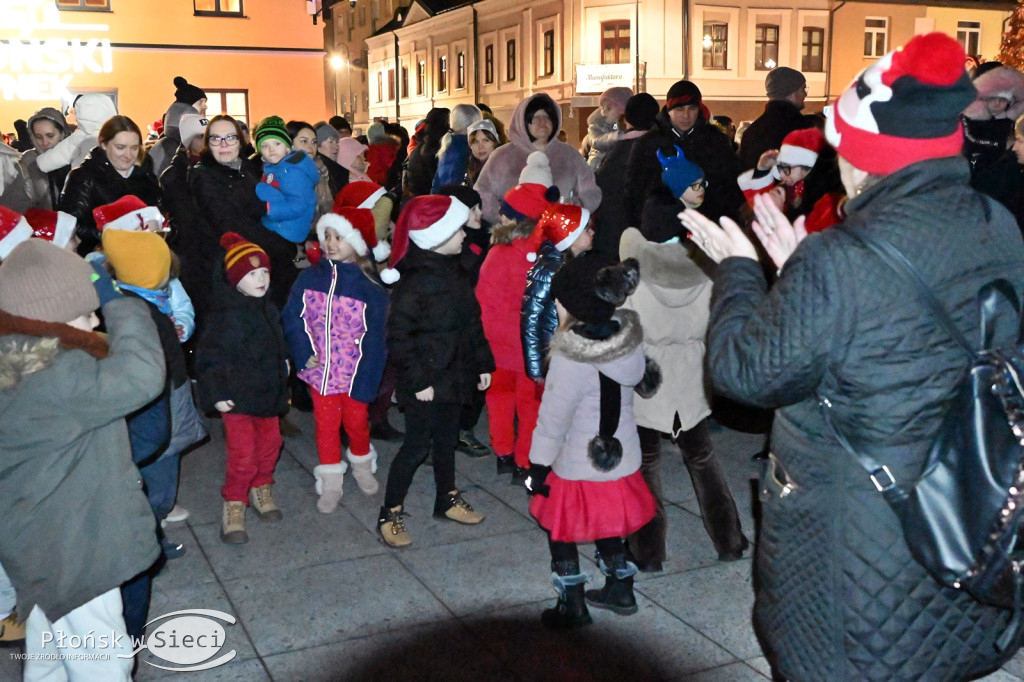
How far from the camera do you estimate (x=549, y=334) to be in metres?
5.33

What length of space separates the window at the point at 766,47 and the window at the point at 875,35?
14.9 feet

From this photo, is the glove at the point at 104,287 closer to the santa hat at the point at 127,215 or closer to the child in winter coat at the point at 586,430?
the santa hat at the point at 127,215

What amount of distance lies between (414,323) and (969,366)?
3.46m

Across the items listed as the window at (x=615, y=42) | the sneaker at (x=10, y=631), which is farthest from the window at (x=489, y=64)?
the sneaker at (x=10, y=631)

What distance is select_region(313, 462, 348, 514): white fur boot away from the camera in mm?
5781

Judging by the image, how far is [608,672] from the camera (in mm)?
3943

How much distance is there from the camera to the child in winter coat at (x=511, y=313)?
604 cm

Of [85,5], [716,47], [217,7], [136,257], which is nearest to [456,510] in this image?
[136,257]

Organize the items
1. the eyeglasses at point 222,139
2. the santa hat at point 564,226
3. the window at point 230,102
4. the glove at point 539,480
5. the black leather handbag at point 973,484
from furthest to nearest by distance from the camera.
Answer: the window at point 230,102
the eyeglasses at point 222,139
the santa hat at point 564,226
the glove at point 539,480
the black leather handbag at point 973,484

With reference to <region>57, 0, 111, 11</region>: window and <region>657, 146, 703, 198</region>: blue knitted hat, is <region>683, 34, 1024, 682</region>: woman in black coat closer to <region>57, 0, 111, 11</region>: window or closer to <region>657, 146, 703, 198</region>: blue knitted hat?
<region>657, 146, 703, 198</region>: blue knitted hat

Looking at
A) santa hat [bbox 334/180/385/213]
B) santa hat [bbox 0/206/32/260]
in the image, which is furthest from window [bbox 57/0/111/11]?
santa hat [bbox 0/206/32/260]

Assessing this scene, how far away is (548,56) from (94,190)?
122ft

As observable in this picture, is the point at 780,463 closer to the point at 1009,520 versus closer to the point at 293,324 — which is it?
the point at 1009,520

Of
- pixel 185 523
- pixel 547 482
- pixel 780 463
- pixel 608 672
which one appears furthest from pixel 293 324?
pixel 780 463
